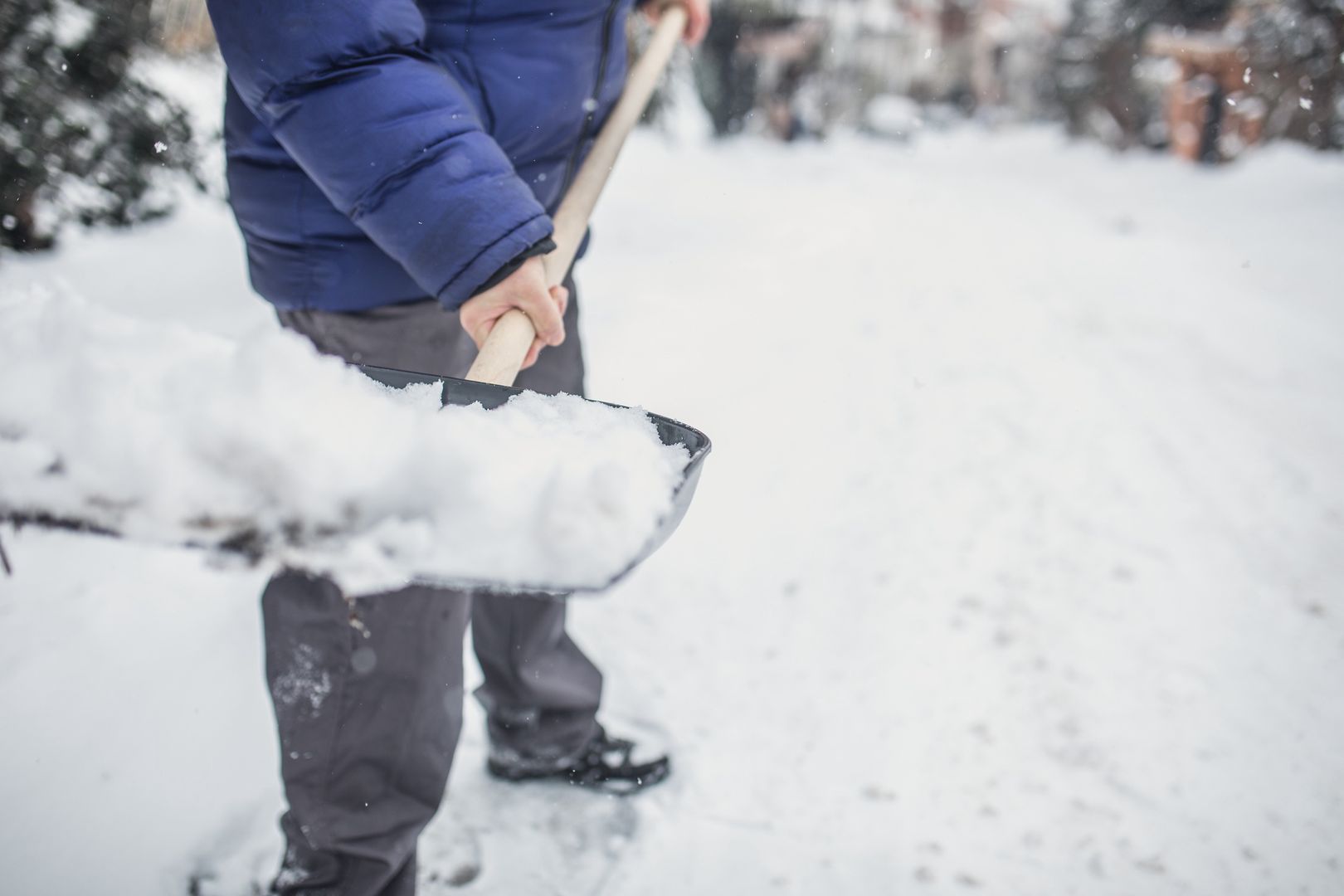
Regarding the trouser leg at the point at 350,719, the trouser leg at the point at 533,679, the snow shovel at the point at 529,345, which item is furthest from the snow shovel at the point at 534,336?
the trouser leg at the point at 533,679

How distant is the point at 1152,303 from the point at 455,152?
453cm

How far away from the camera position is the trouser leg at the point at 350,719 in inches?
45.5

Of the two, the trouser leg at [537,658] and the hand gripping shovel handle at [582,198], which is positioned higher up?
the hand gripping shovel handle at [582,198]

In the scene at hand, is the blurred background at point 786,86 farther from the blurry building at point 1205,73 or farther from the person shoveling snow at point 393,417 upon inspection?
the person shoveling snow at point 393,417

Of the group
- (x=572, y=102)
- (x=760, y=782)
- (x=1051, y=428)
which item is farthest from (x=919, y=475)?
(x=572, y=102)

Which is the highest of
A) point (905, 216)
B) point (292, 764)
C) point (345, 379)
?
point (345, 379)

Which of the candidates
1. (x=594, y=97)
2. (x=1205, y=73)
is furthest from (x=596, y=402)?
(x=1205, y=73)

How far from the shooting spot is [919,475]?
2721 millimetres

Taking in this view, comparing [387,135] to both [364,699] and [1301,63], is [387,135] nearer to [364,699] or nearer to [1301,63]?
[364,699]

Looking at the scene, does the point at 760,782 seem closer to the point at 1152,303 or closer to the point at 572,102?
the point at 572,102

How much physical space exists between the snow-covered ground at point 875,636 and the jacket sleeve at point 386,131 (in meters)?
0.39

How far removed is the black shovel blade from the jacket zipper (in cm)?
65

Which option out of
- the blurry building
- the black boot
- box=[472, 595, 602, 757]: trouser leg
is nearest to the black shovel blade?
box=[472, 595, 602, 757]: trouser leg

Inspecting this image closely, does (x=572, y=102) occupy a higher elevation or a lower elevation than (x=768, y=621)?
higher
